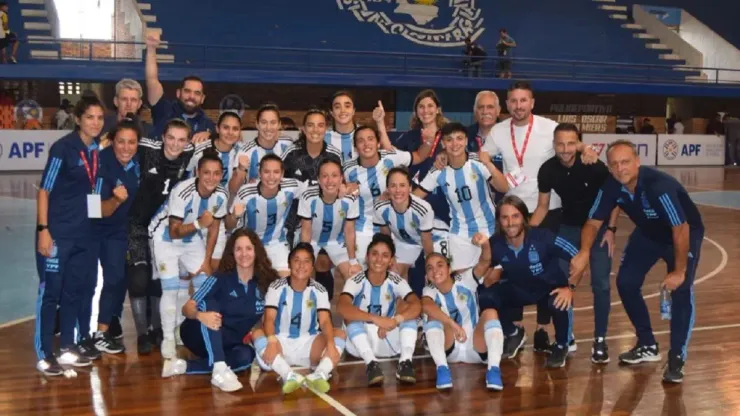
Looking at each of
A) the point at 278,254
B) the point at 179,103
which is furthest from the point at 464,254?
the point at 179,103

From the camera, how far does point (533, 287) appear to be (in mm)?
6461

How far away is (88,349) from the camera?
652cm

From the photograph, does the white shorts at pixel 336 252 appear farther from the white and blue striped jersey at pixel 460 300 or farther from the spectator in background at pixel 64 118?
the spectator in background at pixel 64 118

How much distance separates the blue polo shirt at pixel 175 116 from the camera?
752 cm

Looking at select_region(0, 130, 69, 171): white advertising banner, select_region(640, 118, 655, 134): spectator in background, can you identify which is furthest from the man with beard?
select_region(640, 118, 655, 134): spectator in background

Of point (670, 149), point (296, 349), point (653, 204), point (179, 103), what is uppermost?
point (670, 149)

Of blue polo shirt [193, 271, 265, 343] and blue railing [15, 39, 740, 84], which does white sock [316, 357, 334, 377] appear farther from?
blue railing [15, 39, 740, 84]

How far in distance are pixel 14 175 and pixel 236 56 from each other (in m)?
8.67

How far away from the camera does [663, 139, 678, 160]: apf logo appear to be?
27.0 m

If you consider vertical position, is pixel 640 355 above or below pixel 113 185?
below

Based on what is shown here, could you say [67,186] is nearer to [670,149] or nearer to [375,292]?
[375,292]

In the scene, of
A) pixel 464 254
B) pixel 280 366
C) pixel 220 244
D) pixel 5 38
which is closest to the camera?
pixel 280 366

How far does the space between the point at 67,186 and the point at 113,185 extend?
435mm

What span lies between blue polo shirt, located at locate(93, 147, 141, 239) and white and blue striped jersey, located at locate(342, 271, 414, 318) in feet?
6.04
